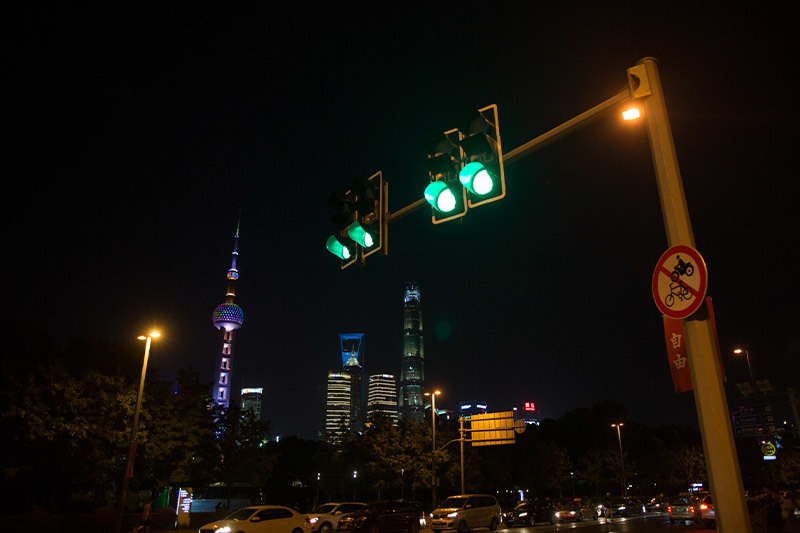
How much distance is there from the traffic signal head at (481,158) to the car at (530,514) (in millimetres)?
36854

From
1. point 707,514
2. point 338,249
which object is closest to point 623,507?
point 707,514

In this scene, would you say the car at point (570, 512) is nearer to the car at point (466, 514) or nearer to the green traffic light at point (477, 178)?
the car at point (466, 514)

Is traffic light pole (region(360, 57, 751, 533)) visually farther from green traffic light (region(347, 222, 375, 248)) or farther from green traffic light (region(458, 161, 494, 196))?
green traffic light (region(347, 222, 375, 248))


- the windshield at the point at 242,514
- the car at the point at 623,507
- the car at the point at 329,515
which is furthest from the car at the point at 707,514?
the windshield at the point at 242,514

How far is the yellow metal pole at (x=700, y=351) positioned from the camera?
3.84m

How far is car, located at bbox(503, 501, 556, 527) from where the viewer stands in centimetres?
3650

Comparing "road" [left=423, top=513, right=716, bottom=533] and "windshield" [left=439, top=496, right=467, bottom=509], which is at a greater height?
"windshield" [left=439, top=496, right=467, bottom=509]

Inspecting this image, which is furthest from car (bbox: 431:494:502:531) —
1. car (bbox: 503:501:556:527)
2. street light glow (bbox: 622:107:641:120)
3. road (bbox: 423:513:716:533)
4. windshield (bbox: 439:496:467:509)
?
street light glow (bbox: 622:107:641:120)

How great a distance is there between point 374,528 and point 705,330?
965 inches

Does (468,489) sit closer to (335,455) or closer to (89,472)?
(335,455)

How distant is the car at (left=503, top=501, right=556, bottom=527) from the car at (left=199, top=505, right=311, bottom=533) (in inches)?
746

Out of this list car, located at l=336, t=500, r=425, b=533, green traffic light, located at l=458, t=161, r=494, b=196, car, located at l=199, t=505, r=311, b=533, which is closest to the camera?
green traffic light, located at l=458, t=161, r=494, b=196

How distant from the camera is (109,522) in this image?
25.2m

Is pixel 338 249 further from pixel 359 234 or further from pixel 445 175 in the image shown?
pixel 445 175
